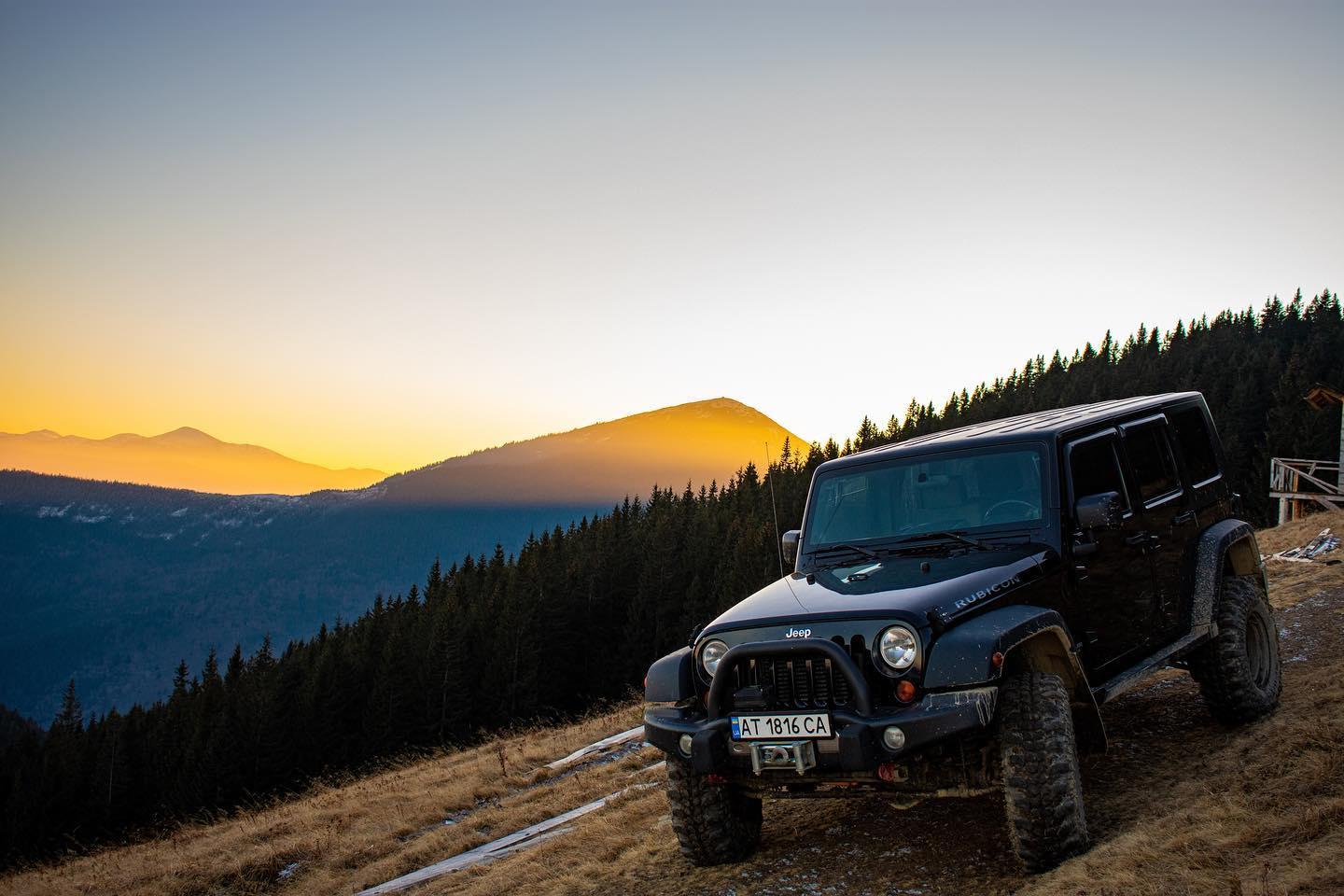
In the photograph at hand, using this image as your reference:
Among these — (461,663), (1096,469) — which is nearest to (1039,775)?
(1096,469)

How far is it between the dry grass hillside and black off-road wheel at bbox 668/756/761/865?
141 mm

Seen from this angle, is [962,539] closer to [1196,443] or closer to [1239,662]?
[1239,662]

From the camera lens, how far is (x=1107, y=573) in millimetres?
5883

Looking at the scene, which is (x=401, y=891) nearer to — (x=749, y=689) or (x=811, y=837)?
(x=811, y=837)

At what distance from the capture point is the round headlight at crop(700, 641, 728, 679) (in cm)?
536

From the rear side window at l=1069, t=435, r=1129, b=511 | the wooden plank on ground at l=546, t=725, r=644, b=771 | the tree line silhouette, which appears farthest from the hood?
the tree line silhouette

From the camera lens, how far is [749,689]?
502 centimetres

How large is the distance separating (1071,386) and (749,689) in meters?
117

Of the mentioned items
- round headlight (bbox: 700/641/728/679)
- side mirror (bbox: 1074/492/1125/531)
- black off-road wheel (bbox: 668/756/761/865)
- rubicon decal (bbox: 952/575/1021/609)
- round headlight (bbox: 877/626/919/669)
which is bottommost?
black off-road wheel (bbox: 668/756/761/865)

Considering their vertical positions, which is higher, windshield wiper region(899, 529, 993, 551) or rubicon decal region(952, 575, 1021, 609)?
windshield wiper region(899, 529, 993, 551)

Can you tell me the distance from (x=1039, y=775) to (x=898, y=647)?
971 millimetres

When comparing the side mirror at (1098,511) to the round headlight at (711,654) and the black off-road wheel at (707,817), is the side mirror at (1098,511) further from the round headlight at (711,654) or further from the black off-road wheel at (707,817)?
the black off-road wheel at (707,817)

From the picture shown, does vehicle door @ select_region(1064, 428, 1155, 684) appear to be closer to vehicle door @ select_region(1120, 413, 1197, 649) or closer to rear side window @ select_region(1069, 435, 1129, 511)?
rear side window @ select_region(1069, 435, 1129, 511)

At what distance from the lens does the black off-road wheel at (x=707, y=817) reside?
5703mm
